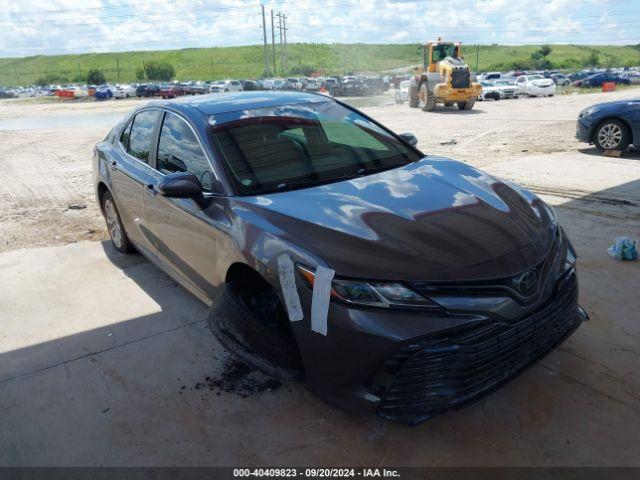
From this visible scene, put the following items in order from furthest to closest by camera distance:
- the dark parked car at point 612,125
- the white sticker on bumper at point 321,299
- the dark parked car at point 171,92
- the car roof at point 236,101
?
the dark parked car at point 171,92 < the dark parked car at point 612,125 < the car roof at point 236,101 < the white sticker on bumper at point 321,299

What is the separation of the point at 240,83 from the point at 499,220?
5689cm

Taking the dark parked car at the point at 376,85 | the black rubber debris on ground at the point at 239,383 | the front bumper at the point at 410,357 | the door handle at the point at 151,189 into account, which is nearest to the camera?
the front bumper at the point at 410,357

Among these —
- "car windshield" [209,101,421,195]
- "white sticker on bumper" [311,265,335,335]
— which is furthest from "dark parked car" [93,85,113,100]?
"white sticker on bumper" [311,265,335,335]

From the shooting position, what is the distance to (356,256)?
2449 mm

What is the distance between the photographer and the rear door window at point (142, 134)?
4281 millimetres

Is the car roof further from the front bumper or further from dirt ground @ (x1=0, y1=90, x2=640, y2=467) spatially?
the front bumper

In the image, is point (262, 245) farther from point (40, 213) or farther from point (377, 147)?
point (40, 213)

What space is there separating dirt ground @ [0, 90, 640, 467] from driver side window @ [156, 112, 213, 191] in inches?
45.2

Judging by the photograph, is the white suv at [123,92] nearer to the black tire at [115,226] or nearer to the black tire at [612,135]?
the black tire at [612,135]

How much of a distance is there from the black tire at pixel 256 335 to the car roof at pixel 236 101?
4.65 feet

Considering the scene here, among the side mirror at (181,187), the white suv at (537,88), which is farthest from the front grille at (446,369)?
the white suv at (537,88)

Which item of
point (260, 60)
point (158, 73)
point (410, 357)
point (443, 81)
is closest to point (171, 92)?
point (443, 81)

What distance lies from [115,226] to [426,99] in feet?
62.0

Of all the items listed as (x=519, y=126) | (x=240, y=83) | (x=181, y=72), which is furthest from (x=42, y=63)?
(x=519, y=126)
